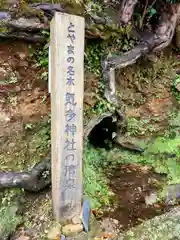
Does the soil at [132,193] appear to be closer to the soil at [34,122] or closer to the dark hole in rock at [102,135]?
the soil at [34,122]

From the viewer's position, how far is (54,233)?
10.9 feet

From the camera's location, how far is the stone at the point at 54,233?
3271mm

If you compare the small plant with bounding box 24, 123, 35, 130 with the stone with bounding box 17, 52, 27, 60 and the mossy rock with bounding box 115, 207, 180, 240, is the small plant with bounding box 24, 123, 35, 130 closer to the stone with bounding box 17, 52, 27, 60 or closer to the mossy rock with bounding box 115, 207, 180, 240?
the stone with bounding box 17, 52, 27, 60

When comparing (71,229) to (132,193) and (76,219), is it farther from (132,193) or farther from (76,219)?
(132,193)

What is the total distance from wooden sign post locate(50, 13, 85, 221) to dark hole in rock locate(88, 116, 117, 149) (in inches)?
89.4

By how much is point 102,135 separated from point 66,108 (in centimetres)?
265

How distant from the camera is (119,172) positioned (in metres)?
5.31

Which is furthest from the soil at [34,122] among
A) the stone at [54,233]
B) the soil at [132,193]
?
the stone at [54,233]

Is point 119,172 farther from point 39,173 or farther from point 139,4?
point 139,4

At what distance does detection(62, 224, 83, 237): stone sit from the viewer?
3.33m

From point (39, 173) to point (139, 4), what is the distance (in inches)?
176

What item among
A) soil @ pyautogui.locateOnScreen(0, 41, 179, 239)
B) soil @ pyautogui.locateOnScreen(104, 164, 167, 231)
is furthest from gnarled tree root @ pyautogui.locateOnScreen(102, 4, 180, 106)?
soil @ pyautogui.locateOnScreen(104, 164, 167, 231)

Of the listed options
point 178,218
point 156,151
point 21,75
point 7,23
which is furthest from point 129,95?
point 178,218

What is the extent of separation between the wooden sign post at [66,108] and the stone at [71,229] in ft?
0.37
